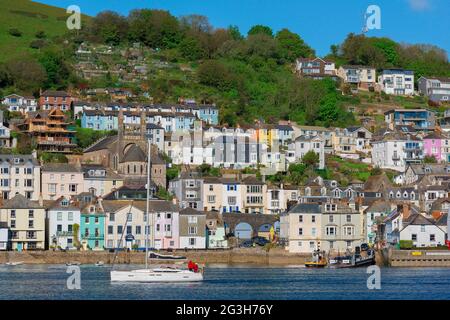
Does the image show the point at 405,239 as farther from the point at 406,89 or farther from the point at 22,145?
the point at 406,89

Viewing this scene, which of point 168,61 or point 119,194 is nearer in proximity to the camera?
point 119,194

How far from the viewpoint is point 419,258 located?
261 feet

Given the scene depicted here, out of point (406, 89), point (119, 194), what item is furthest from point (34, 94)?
point (406, 89)

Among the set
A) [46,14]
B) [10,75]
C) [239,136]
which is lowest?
[239,136]

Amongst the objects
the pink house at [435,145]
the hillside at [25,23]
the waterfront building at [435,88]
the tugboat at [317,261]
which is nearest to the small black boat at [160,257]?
the tugboat at [317,261]

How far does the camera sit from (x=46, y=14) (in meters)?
189

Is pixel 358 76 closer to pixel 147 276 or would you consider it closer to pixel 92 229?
pixel 92 229

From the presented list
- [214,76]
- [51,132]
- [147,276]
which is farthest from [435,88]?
[147,276]

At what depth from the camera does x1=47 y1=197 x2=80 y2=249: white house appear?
8694cm

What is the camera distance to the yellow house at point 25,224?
85.9 meters

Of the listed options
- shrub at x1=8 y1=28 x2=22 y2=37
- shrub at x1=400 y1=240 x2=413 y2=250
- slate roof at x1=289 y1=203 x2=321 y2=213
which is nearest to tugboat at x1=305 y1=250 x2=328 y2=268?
slate roof at x1=289 y1=203 x2=321 y2=213

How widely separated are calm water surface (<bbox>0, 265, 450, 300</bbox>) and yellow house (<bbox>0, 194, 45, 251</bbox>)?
10983 millimetres
